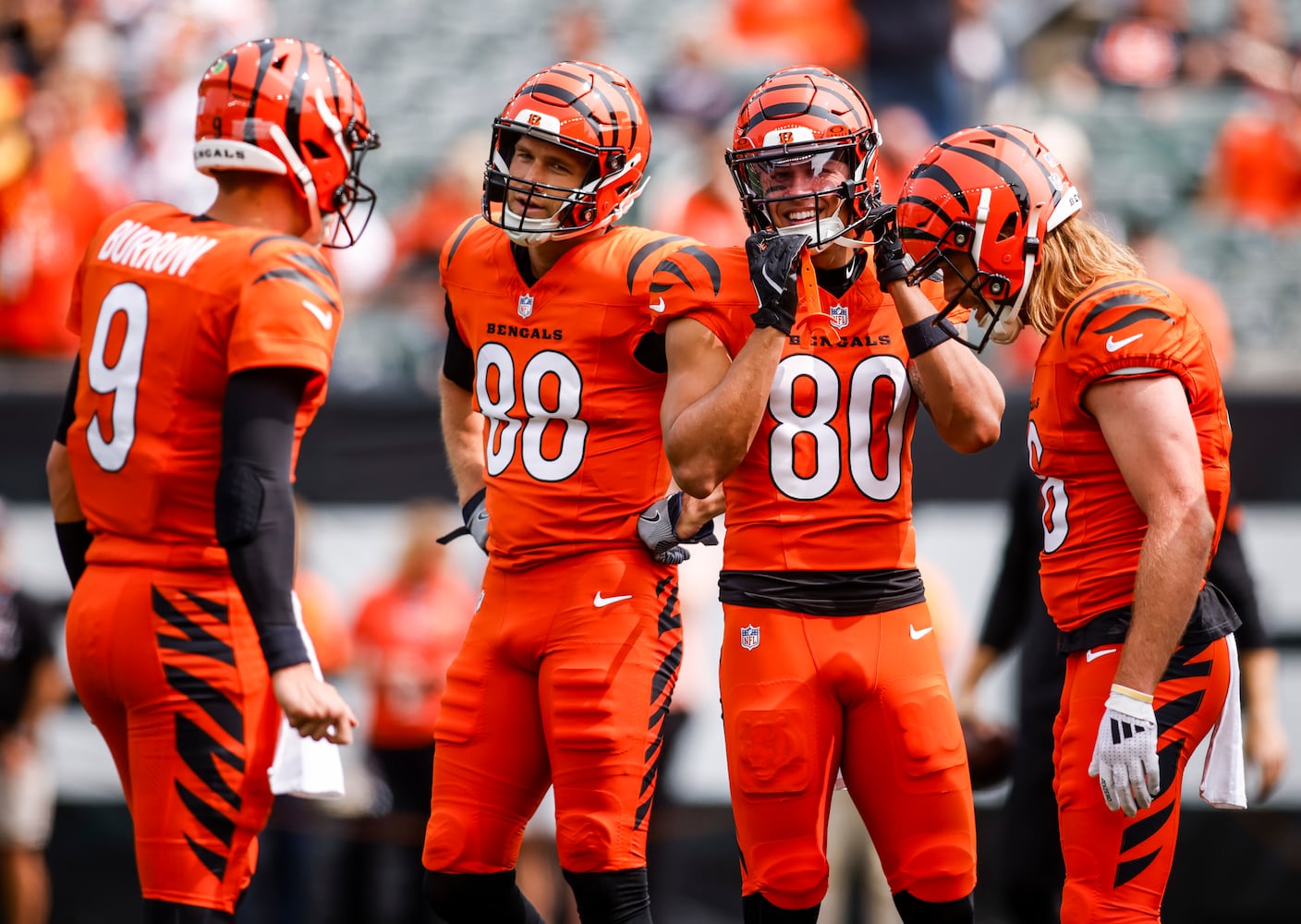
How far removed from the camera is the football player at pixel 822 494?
12.8 ft

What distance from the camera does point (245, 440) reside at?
3.64 m

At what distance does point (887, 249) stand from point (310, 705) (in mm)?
1666

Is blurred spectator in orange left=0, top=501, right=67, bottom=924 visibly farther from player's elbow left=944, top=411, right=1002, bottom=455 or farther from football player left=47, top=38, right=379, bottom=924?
player's elbow left=944, top=411, right=1002, bottom=455

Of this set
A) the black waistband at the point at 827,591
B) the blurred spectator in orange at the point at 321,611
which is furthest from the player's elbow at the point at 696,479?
the blurred spectator in orange at the point at 321,611

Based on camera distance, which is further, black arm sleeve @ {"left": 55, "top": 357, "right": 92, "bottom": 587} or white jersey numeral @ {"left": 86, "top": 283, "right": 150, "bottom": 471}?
black arm sleeve @ {"left": 55, "top": 357, "right": 92, "bottom": 587}

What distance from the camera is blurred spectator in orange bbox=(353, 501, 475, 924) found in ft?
25.0

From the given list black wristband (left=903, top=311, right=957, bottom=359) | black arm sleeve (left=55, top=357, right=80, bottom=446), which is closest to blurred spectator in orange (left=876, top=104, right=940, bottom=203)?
black wristband (left=903, top=311, right=957, bottom=359)

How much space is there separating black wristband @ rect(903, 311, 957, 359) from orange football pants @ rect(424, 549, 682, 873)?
0.86 metres

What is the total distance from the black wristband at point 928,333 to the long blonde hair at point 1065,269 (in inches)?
7.5

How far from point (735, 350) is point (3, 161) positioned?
6391 millimetres

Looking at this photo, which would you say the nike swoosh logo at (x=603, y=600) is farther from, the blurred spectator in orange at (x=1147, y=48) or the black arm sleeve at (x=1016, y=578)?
the blurred spectator in orange at (x=1147, y=48)

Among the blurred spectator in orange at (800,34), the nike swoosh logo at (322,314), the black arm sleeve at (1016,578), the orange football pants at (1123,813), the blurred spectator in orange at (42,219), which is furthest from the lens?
the blurred spectator in orange at (800,34)

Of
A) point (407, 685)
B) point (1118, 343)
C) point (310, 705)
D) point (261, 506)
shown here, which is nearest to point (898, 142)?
point (407, 685)

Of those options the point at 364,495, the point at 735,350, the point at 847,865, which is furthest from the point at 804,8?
the point at 735,350
